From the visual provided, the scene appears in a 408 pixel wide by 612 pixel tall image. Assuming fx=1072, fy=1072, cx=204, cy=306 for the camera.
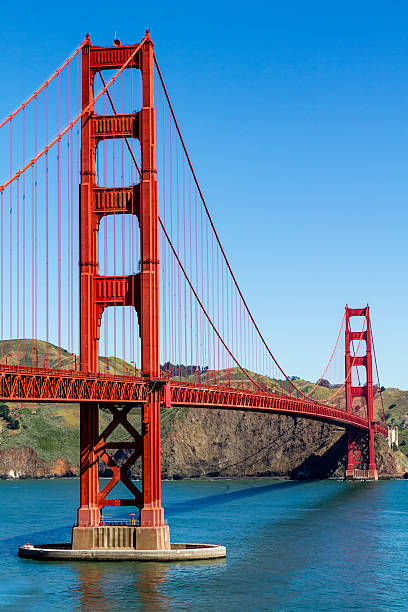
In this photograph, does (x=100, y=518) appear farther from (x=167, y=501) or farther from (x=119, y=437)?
(x=119, y=437)

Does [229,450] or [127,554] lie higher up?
[229,450]

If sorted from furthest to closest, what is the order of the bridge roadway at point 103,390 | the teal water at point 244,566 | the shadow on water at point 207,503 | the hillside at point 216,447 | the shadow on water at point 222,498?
the hillside at point 216,447 → the shadow on water at point 222,498 → the shadow on water at point 207,503 → the teal water at point 244,566 → the bridge roadway at point 103,390

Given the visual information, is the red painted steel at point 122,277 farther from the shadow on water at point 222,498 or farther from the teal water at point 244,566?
the shadow on water at point 222,498

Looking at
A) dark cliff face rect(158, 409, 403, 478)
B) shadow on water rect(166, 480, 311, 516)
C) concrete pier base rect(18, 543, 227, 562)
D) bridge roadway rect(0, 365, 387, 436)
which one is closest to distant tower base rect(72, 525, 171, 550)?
concrete pier base rect(18, 543, 227, 562)

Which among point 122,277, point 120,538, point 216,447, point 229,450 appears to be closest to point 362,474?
point 229,450

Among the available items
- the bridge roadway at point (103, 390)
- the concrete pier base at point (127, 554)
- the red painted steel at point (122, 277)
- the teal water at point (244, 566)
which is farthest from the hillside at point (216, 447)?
the red painted steel at point (122, 277)

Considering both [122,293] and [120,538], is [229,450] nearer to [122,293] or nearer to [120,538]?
[120,538]
